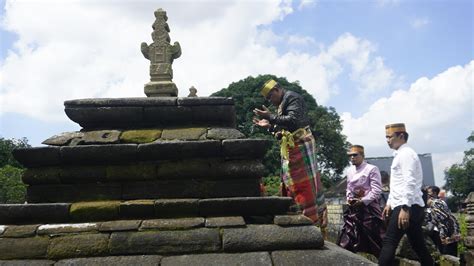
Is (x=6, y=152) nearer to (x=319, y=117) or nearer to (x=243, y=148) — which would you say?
(x=319, y=117)

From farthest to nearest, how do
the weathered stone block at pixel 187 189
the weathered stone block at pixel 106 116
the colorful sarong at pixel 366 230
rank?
the colorful sarong at pixel 366 230 → the weathered stone block at pixel 106 116 → the weathered stone block at pixel 187 189

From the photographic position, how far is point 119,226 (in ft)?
11.5

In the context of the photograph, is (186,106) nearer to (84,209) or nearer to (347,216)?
(84,209)

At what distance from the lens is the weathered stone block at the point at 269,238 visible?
11.3 ft

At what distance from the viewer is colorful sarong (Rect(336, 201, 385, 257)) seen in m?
5.54

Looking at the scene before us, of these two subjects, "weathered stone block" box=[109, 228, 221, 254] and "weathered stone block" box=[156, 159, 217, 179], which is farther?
"weathered stone block" box=[156, 159, 217, 179]

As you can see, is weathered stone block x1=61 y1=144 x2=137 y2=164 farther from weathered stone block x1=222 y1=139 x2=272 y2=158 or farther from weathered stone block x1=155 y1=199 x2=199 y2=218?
weathered stone block x1=222 y1=139 x2=272 y2=158

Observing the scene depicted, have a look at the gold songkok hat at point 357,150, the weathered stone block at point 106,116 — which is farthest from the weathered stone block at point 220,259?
the gold songkok hat at point 357,150

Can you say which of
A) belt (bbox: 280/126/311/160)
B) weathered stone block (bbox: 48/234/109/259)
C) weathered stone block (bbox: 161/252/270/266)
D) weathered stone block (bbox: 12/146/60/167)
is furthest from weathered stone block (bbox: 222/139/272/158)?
weathered stone block (bbox: 12/146/60/167)

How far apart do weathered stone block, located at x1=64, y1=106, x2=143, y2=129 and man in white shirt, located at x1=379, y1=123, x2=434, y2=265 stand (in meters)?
2.77

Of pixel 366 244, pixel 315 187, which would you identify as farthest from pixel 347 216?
pixel 315 187

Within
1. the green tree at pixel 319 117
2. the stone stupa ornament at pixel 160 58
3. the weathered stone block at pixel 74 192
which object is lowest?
the weathered stone block at pixel 74 192

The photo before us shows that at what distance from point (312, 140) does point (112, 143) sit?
226 cm

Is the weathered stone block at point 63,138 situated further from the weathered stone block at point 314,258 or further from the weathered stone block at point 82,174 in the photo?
the weathered stone block at point 314,258
